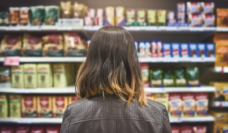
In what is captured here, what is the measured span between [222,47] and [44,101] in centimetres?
250

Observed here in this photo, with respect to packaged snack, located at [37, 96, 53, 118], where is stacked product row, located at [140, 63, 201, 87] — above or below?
above

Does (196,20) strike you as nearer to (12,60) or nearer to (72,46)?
(72,46)

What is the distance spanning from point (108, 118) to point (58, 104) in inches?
59.3

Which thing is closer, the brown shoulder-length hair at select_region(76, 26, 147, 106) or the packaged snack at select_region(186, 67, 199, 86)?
the brown shoulder-length hair at select_region(76, 26, 147, 106)

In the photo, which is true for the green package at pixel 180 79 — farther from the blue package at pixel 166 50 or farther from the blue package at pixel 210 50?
the blue package at pixel 210 50

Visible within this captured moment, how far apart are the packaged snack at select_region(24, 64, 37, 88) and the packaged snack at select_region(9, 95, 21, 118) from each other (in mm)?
220

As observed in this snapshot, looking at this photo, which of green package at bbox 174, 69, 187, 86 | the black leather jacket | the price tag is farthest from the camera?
green package at bbox 174, 69, 187, 86

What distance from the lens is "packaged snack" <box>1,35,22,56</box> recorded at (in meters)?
2.11

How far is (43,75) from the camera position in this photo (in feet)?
6.80

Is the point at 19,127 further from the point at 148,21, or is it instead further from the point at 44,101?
the point at 148,21

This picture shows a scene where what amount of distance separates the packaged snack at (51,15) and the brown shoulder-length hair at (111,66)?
149 centimetres

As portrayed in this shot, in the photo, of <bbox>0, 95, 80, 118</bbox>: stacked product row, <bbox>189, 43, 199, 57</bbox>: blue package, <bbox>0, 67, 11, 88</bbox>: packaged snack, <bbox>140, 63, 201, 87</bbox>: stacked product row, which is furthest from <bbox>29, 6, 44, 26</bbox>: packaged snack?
<bbox>189, 43, 199, 57</bbox>: blue package

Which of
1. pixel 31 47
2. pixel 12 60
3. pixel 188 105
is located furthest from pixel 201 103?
pixel 12 60

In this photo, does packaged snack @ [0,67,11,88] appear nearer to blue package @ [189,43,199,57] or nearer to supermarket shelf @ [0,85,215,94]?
supermarket shelf @ [0,85,215,94]
